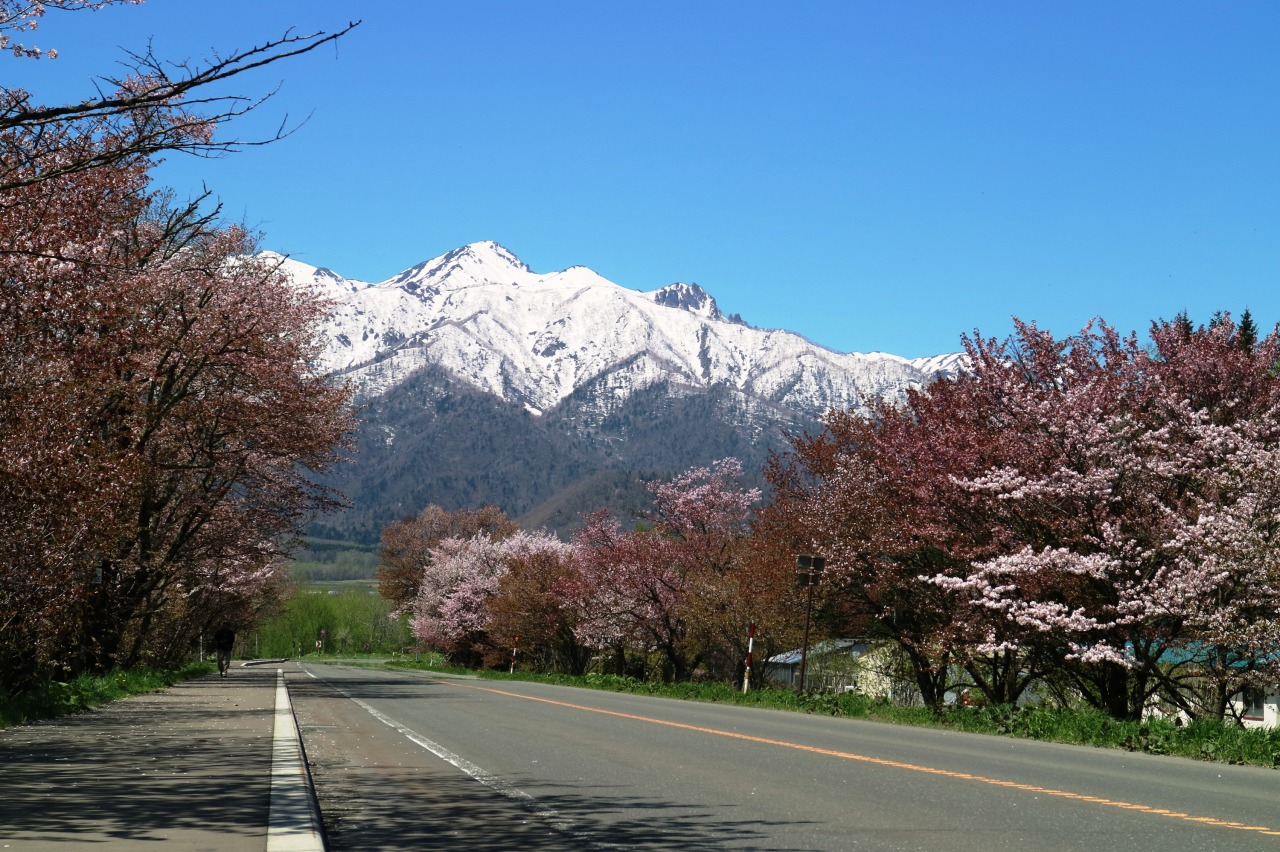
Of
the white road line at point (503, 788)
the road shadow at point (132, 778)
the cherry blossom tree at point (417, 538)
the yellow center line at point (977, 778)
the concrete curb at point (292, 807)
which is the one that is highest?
the cherry blossom tree at point (417, 538)

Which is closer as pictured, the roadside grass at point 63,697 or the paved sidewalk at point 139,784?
the paved sidewalk at point 139,784

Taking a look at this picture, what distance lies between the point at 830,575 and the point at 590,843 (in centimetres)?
2329

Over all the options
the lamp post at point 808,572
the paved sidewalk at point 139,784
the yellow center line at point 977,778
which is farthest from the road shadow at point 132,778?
the lamp post at point 808,572

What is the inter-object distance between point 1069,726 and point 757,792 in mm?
10386

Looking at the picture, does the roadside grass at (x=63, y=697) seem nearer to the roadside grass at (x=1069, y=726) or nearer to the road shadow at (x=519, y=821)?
the road shadow at (x=519, y=821)

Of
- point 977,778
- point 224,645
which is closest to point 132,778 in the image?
point 977,778

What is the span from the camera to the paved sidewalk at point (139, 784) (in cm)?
754

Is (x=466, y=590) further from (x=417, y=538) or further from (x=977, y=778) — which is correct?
(x=977, y=778)

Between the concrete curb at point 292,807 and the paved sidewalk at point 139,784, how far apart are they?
1.2 inches

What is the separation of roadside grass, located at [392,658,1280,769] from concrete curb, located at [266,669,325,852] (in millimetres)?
11030

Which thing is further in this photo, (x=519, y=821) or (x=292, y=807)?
(x=519, y=821)

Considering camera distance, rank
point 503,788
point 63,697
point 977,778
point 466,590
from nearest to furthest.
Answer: point 503,788
point 977,778
point 63,697
point 466,590

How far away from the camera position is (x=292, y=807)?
28.8 ft

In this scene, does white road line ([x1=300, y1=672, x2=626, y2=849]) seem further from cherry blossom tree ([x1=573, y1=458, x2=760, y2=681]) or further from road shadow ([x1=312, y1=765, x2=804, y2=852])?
cherry blossom tree ([x1=573, y1=458, x2=760, y2=681])
